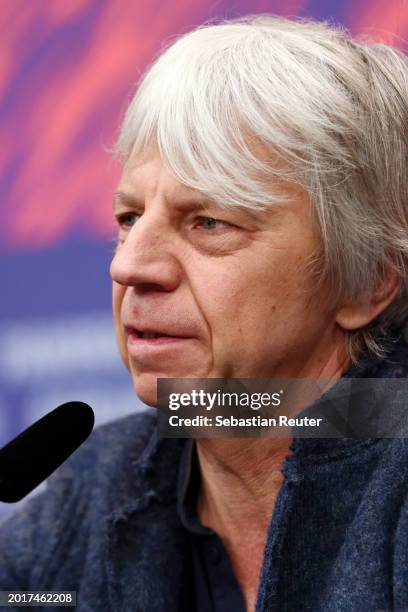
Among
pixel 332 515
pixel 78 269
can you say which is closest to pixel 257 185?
pixel 332 515

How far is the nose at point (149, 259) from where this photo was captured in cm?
105

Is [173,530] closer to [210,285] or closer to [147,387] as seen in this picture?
[147,387]

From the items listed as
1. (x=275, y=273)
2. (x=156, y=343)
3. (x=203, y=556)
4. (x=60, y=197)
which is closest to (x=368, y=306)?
(x=275, y=273)

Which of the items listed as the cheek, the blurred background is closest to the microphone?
the cheek

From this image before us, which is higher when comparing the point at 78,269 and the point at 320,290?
the point at 78,269

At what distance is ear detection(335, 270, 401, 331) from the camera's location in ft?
3.79

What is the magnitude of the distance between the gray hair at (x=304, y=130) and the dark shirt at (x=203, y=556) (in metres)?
0.35

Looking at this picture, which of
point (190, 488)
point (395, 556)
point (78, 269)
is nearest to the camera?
point (395, 556)

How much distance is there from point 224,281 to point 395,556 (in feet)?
1.29

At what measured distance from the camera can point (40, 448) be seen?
2.89 feet

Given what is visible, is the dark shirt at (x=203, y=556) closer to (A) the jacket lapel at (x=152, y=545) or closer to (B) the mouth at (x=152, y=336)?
(A) the jacket lapel at (x=152, y=545)

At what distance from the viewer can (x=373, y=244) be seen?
3.71 feet

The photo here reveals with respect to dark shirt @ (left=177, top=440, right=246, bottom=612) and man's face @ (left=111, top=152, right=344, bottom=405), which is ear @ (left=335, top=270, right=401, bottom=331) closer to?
man's face @ (left=111, top=152, right=344, bottom=405)

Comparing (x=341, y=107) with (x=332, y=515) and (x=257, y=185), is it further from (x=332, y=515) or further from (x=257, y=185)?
(x=332, y=515)
